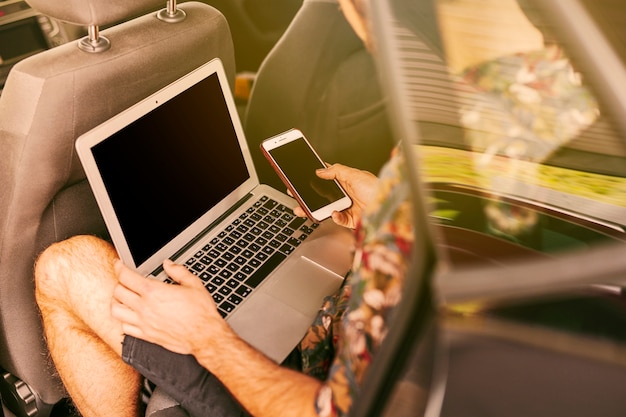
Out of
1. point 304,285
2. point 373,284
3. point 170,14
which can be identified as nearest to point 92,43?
point 170,14

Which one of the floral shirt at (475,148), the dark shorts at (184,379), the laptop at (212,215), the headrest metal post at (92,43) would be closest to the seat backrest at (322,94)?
the laptop at (212,215)

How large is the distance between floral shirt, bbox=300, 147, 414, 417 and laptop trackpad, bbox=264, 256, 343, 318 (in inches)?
14.7

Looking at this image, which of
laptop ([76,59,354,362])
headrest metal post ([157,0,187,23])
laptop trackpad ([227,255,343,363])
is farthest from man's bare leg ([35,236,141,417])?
headrest metal post ([157,0,187,23])

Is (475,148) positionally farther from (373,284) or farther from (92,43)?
(92,43)

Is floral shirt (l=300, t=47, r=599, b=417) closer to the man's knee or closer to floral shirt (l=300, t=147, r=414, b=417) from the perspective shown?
floral shirt (l=300, t=147, r=414, b=417)

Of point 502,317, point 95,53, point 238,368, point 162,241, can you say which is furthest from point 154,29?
point 502,317

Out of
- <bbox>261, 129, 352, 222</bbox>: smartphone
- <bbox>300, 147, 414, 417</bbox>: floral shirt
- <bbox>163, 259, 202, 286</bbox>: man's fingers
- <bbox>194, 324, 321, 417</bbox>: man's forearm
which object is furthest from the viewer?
<bbox>261, 129, 352, 222</bbox>: smartphone

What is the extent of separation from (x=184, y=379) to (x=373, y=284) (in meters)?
0.47

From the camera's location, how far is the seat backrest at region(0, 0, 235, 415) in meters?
1.07

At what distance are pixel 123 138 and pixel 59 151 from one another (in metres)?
0.12

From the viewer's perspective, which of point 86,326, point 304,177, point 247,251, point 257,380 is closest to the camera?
point 257,380

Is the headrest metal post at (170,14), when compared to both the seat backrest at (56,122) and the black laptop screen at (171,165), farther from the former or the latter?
the black laptop screen at (171,165)

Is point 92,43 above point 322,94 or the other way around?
above

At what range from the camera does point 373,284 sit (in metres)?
0.77
